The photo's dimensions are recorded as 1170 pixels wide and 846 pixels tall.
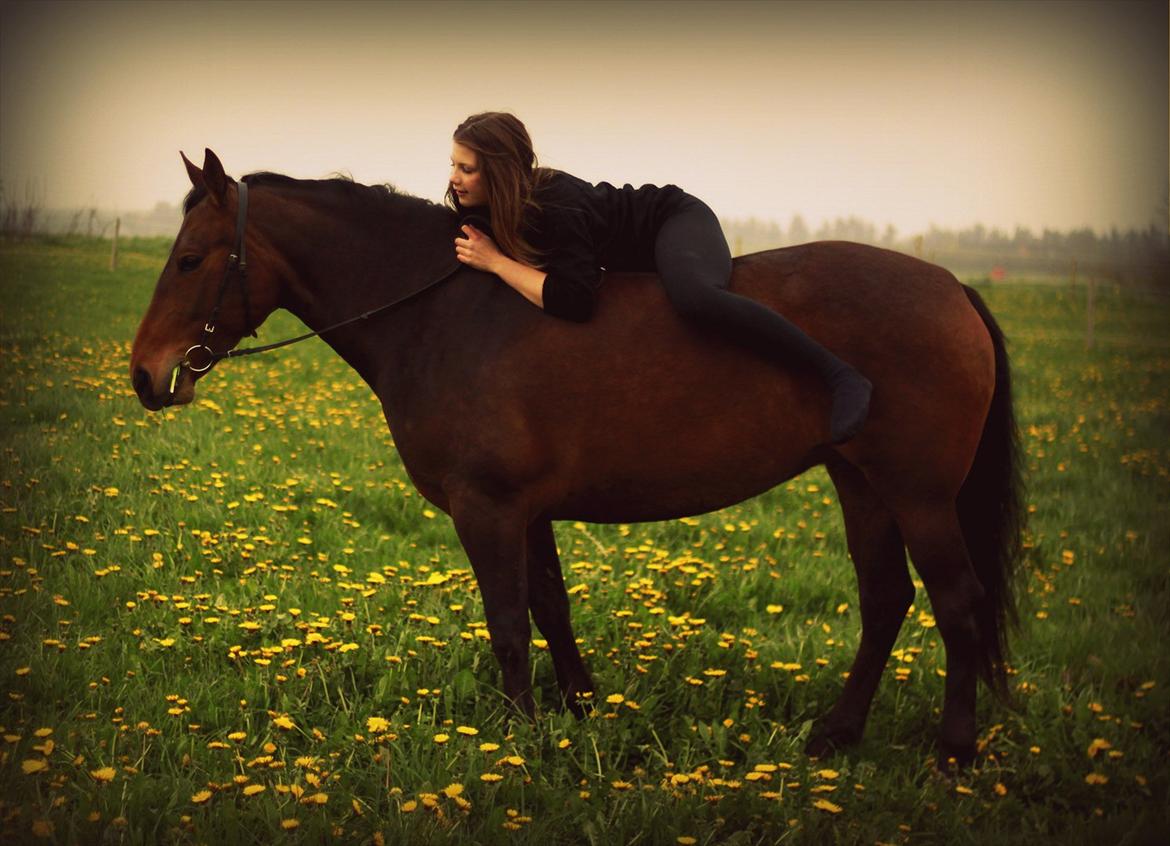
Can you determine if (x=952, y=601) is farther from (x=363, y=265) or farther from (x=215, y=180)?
(x=215, y=180)

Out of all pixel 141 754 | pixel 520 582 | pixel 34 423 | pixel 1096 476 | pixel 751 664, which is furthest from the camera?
pixel 1096 476

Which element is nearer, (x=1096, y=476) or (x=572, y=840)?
(x=572, y=840)

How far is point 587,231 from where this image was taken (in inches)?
165

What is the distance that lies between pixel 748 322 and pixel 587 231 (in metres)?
0.79

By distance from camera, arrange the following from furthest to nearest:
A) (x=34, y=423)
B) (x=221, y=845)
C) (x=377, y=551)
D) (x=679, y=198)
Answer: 1. (x=34, y=423)
2. (x=377, y=551)
3. (x=679, y=198)
4. (x=221, y=845)

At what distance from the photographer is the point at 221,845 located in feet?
10.3

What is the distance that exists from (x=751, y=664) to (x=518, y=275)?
2416 mm

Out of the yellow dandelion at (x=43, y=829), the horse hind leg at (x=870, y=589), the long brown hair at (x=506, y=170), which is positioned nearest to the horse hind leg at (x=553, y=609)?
the horse hind leg at (x=870, y=589)

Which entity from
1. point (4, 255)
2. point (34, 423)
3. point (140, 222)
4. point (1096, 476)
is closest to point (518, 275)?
point (34, 423)

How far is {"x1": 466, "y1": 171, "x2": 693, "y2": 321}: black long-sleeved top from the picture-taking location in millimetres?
4121

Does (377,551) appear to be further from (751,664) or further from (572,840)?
(572,840)

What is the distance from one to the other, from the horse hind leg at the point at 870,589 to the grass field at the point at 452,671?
0.68ft

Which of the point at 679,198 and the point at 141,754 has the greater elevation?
the point at 679,198

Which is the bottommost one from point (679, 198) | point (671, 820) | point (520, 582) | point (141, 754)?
point (141, 754)
